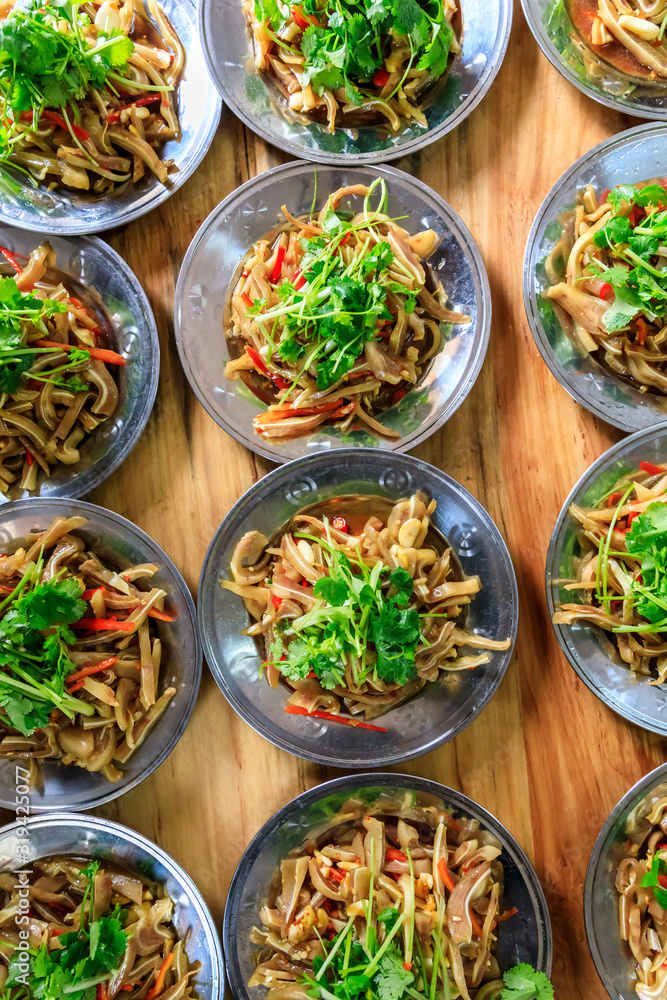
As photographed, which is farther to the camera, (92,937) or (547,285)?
(547,285)

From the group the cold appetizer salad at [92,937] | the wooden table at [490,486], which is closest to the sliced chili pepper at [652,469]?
the wooden table at [490,486]

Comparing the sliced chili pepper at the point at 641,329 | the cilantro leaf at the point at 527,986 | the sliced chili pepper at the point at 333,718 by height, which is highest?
the sliced chili pepper at the point at 641,329

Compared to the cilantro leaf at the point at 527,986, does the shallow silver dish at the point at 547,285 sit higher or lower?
higher

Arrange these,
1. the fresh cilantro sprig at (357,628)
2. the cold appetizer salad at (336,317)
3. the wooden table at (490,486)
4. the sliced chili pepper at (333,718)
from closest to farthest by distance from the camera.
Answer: the fresh cilantro sprig at (357,628), the cold appetizer salad at (336,317), the sliced chili pepper at (333,718), the wooden table at (490,486)

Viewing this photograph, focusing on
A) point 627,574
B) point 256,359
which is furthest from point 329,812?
point 256,359

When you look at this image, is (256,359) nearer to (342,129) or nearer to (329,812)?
(342,129)

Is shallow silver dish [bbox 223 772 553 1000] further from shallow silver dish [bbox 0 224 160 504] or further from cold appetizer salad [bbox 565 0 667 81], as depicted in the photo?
cold appetizer salad [bbox 565 0 667 81]

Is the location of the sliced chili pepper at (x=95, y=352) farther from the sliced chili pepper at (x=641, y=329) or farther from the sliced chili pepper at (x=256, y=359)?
the sliced chili pepper at (x=641, y=329)
